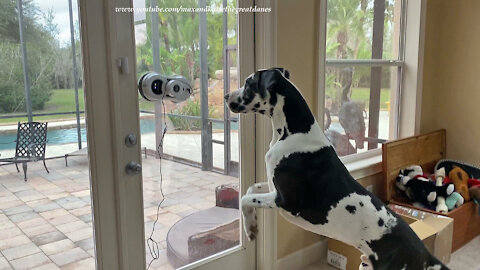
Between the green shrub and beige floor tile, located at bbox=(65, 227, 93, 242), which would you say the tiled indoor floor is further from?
the green shrub

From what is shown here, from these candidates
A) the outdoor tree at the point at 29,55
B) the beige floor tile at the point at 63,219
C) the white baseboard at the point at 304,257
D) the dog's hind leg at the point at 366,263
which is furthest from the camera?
the white baseboard at the point at 304,257

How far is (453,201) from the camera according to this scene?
2.78m

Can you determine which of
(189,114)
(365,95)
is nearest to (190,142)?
(189,114)

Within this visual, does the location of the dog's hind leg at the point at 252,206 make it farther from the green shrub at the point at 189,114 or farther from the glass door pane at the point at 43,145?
the green shrub at the point at 189,114

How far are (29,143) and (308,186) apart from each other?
3.77 feet

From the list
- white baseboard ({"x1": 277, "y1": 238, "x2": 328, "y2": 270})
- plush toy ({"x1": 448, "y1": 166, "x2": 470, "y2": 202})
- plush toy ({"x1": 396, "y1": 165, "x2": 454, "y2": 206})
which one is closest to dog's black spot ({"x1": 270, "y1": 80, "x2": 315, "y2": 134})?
white baseboard ({"x1": 277, "y1": 238, "x2": 328, "y2": 270})

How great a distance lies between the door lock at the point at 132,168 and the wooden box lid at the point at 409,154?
5.89ft

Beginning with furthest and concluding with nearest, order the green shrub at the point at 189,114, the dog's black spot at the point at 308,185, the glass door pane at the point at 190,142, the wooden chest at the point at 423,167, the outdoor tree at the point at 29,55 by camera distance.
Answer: the wooden chest at the point at 423,167
the green shrub at the point at 189,114
the glass door pane at the point at 190,142
the outdoor tree at the point at 29,55
the dog's black spot at the point at 308,185

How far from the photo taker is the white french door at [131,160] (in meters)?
1.68

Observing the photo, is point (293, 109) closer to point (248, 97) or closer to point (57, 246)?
point (248, 97)

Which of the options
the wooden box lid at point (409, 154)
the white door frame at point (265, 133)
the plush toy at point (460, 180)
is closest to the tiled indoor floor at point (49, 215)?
the white door frame at point (265, 133)

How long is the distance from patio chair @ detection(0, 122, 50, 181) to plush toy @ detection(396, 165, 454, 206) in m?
2.33

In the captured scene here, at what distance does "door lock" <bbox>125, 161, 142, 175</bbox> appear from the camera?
1824 millimetres

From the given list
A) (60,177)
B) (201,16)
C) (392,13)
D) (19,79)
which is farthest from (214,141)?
(392,13)
